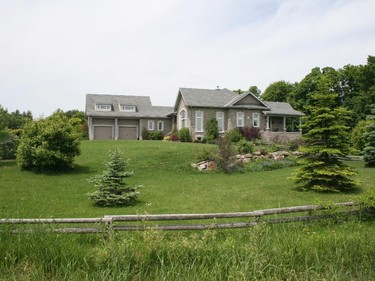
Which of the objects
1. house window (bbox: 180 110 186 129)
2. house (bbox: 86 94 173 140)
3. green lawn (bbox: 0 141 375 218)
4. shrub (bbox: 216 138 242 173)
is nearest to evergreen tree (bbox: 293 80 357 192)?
green lawn (bbox: 0 141 375 218)

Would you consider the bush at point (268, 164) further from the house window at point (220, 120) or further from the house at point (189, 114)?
the house window at point (220, 120)

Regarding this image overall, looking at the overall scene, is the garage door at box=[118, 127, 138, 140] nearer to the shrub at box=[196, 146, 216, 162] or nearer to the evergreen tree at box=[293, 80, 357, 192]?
the shrub at box=[196, 146, 216, 162]

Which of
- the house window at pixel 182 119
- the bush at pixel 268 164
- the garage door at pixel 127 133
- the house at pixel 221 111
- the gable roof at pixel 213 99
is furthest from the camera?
the garage door at pixel 127 133

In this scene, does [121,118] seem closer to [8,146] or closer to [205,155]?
[8,146]

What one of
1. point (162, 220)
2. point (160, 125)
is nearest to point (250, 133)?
point (160, 125)

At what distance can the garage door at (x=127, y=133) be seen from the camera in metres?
41.8

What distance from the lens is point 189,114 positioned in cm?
3419

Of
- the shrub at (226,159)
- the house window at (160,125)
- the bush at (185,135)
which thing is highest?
the house window at (160,125)

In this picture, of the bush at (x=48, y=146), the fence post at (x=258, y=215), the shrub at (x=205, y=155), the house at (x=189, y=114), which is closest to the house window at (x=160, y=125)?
the house at (x=189, y=114)

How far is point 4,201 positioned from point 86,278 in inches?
361

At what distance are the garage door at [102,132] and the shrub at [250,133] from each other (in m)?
17.0

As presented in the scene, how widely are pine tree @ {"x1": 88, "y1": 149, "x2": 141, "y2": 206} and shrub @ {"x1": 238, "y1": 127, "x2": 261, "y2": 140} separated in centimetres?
2253

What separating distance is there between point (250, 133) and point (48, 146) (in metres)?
20.8

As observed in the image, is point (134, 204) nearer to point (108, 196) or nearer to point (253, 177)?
→ point (108, 196)
